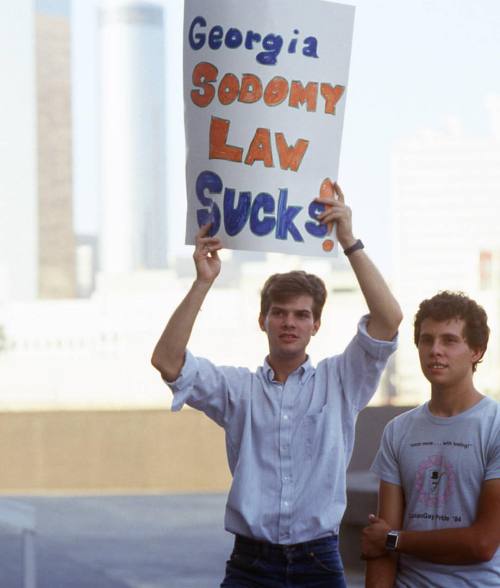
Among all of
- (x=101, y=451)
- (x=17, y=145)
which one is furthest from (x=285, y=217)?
(x=17, y=145)


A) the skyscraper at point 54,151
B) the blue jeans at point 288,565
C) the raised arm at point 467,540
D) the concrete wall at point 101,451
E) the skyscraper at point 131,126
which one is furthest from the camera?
the skyscraper at point 131,126

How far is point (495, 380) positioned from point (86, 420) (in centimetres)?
2463

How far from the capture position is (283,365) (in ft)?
7.89

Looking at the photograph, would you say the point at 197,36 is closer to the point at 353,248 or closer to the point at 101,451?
the point at 353,248

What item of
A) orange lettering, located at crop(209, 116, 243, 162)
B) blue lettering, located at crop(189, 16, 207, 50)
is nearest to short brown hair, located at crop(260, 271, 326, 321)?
orange lettering, located at crop(209, 116, 243, 162)

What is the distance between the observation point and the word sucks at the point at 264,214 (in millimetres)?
2367

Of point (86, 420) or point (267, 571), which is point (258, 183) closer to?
point (267, 571)

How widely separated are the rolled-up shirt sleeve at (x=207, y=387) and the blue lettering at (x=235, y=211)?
233 mm

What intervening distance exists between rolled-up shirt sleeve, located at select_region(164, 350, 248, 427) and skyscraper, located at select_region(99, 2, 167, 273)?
134434 mm

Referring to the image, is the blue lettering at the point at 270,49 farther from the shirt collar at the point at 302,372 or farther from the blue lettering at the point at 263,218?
the shirt collar at the point at 302,372

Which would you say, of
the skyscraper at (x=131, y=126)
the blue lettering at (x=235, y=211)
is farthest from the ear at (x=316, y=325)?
the skyscraper at (x=131, y=126)

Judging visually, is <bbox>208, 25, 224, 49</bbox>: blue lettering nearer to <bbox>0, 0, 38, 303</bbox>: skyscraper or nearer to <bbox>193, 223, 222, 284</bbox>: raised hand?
<bbox>193, 223, 222, 284</bbox>: raised hand

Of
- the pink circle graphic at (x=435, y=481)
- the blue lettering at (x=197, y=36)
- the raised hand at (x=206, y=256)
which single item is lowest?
the pink circle graphic at (x=435, y=481)

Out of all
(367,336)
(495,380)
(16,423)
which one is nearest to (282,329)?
(367,336)
